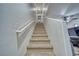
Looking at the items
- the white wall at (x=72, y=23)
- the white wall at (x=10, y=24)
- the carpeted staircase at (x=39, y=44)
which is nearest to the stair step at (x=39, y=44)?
the carpeted staircase at (x=39, y=44)

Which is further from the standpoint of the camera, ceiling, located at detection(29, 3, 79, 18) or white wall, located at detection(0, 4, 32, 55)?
ceiling, located at detection(29, 3, 79, 18)

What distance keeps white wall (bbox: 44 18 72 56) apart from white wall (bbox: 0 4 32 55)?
30cm

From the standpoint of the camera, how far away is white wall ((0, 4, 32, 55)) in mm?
996

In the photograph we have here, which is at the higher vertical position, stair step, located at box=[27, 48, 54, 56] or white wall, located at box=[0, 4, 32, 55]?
white wall, located at box=[0, 4, 32, 55]

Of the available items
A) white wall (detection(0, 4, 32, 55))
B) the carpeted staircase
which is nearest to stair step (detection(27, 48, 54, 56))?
the carpeted staircase

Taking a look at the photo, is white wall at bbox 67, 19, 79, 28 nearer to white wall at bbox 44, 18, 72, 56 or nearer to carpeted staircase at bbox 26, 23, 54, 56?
white wall at bbox 44, 18, 72, 56

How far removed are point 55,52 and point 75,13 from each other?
47 centimetres

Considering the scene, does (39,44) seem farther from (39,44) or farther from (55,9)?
(55,9)

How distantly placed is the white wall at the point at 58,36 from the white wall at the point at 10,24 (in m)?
0.30

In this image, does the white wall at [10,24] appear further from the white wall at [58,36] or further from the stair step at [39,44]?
the white wall at [58,36]

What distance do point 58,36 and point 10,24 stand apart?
0.53m

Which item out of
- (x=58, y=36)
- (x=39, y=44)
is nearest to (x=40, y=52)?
(x=39, y=44)

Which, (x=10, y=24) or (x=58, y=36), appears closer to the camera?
(x=10, y=24)

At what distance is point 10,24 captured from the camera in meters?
1.06
